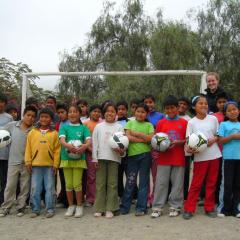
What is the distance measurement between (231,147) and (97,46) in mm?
18722

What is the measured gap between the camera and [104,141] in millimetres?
5758

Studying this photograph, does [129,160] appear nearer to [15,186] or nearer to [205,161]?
[205,161]

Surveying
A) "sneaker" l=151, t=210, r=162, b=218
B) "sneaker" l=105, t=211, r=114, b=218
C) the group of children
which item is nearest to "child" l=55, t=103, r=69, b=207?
A: the group of children

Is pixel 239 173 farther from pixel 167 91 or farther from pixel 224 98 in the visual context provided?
pixel 167 91

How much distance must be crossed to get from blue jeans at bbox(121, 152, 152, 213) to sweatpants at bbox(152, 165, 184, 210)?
0.17m

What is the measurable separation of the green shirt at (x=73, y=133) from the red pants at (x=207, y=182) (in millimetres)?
1655

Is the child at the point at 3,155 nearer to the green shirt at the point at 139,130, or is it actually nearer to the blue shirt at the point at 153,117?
the green shirt at the point at 139,130

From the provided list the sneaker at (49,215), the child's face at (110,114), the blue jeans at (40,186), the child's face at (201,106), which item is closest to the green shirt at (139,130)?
the child's face at (110,114)

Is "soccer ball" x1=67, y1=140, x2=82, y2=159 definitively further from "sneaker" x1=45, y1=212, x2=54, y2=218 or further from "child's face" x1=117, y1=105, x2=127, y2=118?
"child's face" x1=117, y1=105, x2=127, y2=118

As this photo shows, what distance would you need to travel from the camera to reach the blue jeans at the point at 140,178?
5805 millimetres

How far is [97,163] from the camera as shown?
19.1ft

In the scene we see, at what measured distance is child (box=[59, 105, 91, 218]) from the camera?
573 cm

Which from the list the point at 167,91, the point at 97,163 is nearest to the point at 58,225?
the point at 97,163

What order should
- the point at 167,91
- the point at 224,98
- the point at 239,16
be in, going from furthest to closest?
the point at 239,16, the point at 167,91, the point at 224,98
